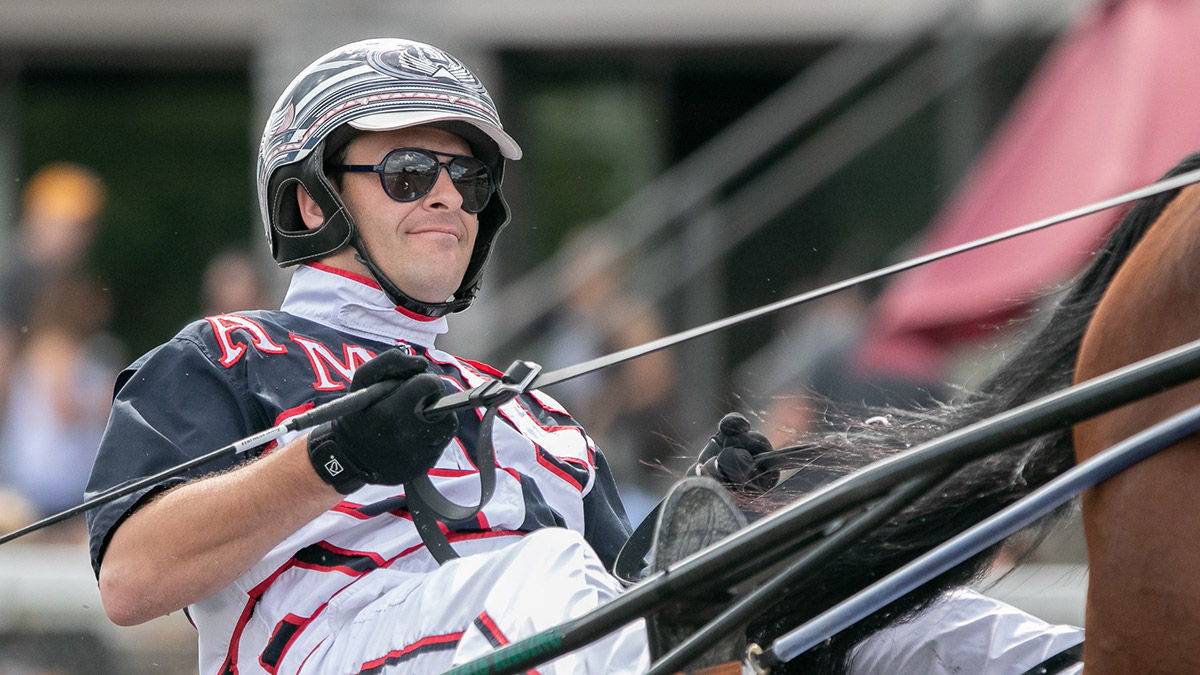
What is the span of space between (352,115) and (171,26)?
641 centimetres

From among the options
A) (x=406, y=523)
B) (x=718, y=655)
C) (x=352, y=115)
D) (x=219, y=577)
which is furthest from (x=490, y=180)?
(x=718, y=655)

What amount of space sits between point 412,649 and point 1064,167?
5493 millimetres

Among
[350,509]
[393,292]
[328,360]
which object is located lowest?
[350,509]

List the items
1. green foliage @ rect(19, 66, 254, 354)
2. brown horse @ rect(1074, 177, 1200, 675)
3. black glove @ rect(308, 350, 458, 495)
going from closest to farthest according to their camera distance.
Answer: brown horse @ rect(1074, 177, 1200, 675), black glove @ rect(308, 350, 458, 495), green foliage @ rect(19, 66, 254, 354)

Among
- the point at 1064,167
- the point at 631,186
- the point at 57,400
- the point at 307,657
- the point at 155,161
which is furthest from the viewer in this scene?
the point at 155,161

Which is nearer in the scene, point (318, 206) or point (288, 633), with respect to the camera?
point (288, 633)

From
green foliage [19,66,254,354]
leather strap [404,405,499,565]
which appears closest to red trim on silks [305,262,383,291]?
leather strap [404,405,499,565]

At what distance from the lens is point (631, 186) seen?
367 inches

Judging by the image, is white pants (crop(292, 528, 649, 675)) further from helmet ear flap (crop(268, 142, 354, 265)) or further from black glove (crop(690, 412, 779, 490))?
helmet ear flap (crop(268, 142, 354, 265))

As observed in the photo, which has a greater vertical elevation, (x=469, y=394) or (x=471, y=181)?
(x=471, y=181)

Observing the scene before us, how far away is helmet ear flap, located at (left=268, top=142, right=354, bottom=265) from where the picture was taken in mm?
2922

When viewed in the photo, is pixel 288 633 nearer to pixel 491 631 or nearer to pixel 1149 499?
pixel 491 631

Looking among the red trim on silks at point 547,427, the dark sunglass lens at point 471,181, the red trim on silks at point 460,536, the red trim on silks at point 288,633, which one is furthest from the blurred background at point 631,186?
the red trim on silks at point 288,633

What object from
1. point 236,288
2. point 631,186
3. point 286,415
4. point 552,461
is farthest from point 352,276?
point 631,186
